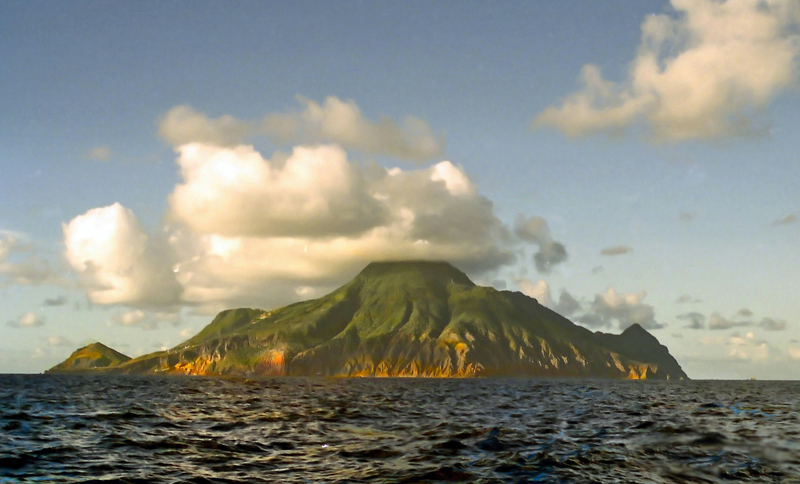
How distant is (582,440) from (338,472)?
1668 centimetres

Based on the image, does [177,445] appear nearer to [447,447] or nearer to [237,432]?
[237,432]

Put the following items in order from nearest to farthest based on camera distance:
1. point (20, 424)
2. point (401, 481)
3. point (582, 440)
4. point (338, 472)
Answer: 1. point (401, 481)
2. point (338, 472)
3. point (582, 440)
4. point (20, 424)

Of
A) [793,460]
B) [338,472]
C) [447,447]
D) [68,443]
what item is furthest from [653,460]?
[68,443]

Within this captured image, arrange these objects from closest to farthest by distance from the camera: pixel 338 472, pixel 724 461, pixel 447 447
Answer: pixel 338 472
pixel 724 461
pixel 447 447

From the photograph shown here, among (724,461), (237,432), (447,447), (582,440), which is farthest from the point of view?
(237,432)

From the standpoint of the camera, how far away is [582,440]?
36.1m

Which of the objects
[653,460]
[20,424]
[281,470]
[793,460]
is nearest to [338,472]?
[281,470]

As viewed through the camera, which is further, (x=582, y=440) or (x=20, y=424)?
(x=20, y=424)

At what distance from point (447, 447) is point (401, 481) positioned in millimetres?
9142

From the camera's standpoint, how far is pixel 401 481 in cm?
2428

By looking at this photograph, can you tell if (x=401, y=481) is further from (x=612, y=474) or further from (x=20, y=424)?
(x=20, y=424)

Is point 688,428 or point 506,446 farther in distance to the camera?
point 688,428

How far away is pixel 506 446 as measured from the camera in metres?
33.3

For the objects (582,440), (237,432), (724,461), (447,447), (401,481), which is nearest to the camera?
(401,481)
